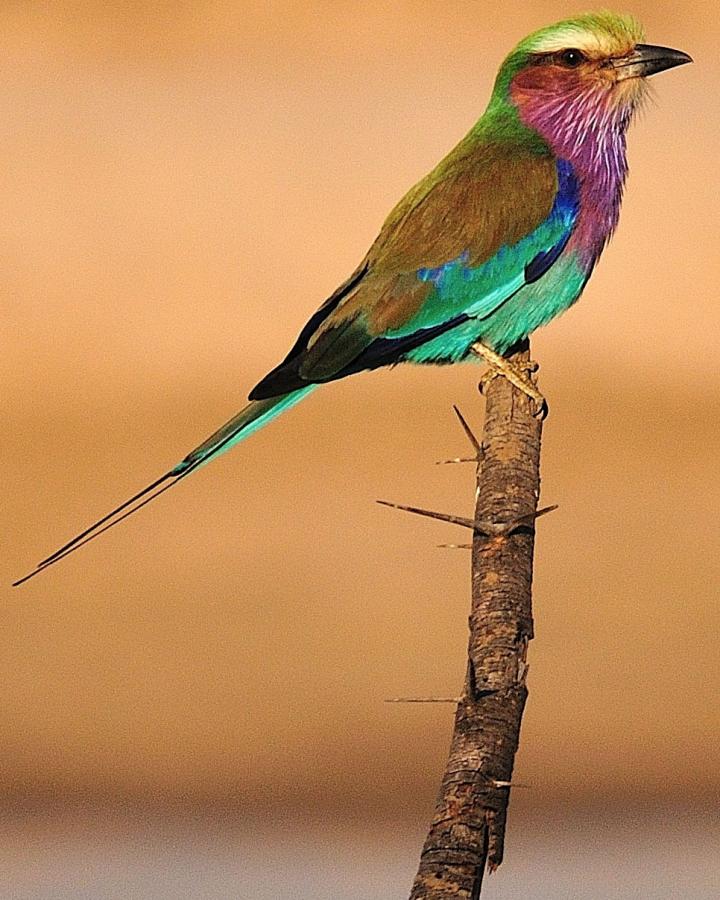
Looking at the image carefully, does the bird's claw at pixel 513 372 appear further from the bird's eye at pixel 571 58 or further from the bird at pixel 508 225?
the bird's eye at pixel 571 58

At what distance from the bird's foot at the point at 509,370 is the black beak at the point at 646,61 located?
70 cm

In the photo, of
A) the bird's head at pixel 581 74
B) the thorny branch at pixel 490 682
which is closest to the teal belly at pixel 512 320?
the bird's head at pixel 581 74

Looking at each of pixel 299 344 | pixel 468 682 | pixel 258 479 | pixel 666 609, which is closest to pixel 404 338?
pixel 299 344

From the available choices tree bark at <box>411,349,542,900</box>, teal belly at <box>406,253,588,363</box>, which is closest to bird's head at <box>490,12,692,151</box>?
teal belly at <box>406,253,588,363</box>

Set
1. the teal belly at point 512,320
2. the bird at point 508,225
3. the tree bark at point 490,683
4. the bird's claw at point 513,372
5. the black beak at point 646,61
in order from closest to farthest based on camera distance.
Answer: the tree bark at point 490,683, the bird's claw at point 513,372, the bird at point 508,225, the teal belly at point 512,320, the black beak at point 646,61

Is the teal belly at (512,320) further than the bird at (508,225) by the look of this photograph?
Yes

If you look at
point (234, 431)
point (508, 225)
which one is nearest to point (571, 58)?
point (508, 225)

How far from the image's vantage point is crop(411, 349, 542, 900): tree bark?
89.3 inches

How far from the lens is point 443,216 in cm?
398

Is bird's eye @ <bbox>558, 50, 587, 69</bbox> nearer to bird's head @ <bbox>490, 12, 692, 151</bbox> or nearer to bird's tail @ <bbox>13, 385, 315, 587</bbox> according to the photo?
bird's head @ <bbox>490, 12, 692, 151</bbox>

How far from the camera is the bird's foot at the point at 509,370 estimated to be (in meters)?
3.53

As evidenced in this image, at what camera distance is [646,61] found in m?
4.13

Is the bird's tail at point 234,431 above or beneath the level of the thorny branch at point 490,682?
above

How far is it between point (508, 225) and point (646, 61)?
501mm
